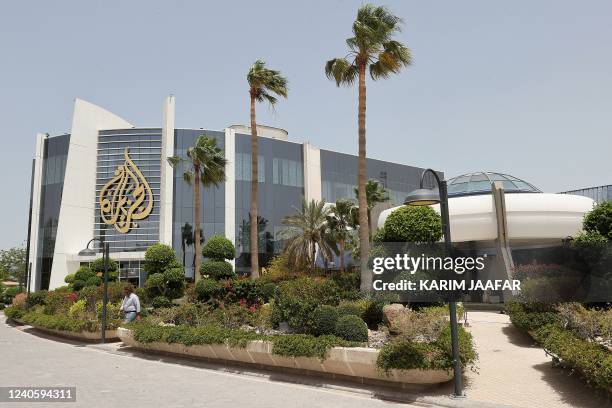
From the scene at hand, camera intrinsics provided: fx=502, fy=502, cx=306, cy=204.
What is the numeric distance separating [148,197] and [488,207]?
28761 millimetres

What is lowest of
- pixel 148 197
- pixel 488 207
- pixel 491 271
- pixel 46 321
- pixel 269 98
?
pixel 46 321

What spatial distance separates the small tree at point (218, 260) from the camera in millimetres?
26578

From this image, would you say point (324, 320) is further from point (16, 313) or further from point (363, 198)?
point (16, 313)

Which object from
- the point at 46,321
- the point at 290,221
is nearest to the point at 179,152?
the point at 290,221

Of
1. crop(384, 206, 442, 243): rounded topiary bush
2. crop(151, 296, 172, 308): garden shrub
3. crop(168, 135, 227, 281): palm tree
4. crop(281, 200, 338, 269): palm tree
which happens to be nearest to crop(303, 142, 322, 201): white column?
crop(281, 200, 338, 269): palm tree

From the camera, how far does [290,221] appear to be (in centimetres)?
4034

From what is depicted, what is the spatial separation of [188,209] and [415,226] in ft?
88.8

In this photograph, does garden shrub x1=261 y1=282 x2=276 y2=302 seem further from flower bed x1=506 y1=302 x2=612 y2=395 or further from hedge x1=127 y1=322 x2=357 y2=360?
flower bed x1=506 y1=302 x2=612 y2=395

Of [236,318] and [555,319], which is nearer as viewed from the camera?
[555,319]

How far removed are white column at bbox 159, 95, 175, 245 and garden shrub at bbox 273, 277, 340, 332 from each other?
26.4 meters

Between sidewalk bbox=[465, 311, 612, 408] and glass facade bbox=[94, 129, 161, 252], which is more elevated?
glass facade bbox=[94, 129, 161, 252]

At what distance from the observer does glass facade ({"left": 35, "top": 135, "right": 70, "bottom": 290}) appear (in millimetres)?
43306

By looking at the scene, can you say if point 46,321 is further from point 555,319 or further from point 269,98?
point 555,319

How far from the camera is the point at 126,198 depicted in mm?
42156
